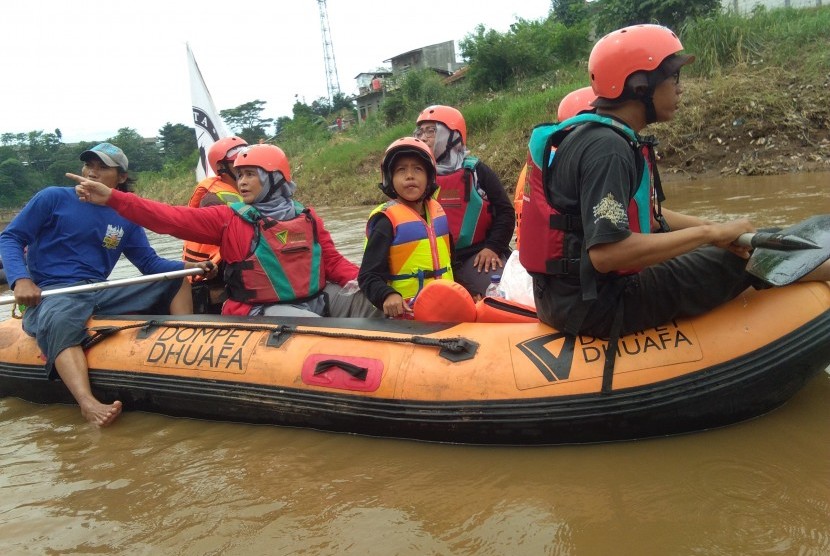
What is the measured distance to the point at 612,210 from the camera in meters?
2.20

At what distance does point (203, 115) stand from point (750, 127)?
333 inches

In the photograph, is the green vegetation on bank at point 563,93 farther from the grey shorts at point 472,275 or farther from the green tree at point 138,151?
the green tree at point 138,151

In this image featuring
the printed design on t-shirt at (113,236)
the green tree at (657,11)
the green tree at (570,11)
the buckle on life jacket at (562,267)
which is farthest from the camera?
the green tree at (570,11)

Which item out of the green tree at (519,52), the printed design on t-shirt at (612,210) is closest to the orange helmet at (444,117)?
the printed design on t-shirt at (612,210)

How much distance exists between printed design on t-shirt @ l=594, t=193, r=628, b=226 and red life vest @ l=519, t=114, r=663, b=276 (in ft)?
0.63

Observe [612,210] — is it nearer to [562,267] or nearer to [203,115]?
[562,267]

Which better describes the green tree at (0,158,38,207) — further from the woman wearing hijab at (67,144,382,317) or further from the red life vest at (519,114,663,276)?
the red life vest at (519,114,663,276)

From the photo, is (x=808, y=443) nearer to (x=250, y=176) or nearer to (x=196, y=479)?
(x=196, y=479)

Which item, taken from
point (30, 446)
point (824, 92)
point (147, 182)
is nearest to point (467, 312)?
point (30, 446)

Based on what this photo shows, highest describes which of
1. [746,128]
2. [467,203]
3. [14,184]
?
[14,184]

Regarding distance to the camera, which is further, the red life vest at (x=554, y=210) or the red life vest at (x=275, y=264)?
the red life vest at (x=275, y=264)

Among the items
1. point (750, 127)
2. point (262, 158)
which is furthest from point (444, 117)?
point (750, 127)

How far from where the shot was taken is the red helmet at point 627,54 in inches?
93.0

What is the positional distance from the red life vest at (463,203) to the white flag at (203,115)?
422 centimetres
